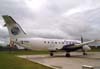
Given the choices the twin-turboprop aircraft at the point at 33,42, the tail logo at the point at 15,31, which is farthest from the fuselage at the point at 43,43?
the tail logo at the point at 15,31

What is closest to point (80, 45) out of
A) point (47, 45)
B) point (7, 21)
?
point (47, 45)

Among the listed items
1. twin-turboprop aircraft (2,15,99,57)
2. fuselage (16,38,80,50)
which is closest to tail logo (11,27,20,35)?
twin-turboprop aircraft (2,15,99,57)

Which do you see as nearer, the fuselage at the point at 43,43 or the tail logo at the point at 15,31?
the fuselage at the point at 43,43

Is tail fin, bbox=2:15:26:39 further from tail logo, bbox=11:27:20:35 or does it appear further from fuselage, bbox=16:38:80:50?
fuselage, bbox=16:38:80:50

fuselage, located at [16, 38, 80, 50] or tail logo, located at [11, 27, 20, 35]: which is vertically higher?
tail logo, located at [11, 27, 20, 35]

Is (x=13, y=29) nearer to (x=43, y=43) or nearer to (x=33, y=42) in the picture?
(x=33, y=42)

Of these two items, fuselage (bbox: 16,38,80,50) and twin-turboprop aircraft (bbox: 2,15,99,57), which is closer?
twin-turboprop aircraft (bbox: 2,15,99,57)

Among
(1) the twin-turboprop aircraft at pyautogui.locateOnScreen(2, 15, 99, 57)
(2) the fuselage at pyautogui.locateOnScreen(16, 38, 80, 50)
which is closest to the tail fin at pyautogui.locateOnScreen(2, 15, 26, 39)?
(1) the twin-turboprop aircraft at pyautogui.locateOnScreen(2, 15, 99, 57)

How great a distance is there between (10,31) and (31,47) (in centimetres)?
488

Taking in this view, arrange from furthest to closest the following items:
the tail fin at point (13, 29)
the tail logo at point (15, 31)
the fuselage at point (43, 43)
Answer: the tail logo at point (15, 31) < the fuselage at point (43, 43) < the tail fin at point (13, 29)

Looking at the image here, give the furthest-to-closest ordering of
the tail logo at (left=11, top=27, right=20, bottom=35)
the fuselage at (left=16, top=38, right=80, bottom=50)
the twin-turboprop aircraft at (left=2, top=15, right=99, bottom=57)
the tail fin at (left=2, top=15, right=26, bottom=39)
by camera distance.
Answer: the tail logo at (left=11, top=27, right=20, bottom=35) → the fuselage at (left=16, top=38, right=80, bottom=50) → the twin-turboprop aircraft at (left=2, top=15, right=99, bottom=57) → the tail fin at (left=2, top=15, right=26, bottom=39)

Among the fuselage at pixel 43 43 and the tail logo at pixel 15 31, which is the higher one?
the tail logo at pixel 15 31

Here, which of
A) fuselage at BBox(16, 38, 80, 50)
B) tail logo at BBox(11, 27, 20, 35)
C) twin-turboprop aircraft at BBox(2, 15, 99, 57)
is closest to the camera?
twin-turboprop aircraft at BBox(2, 15, 99, 57)

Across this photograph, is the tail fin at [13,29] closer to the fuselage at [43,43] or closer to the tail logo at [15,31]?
the tail logo at [15,31]
